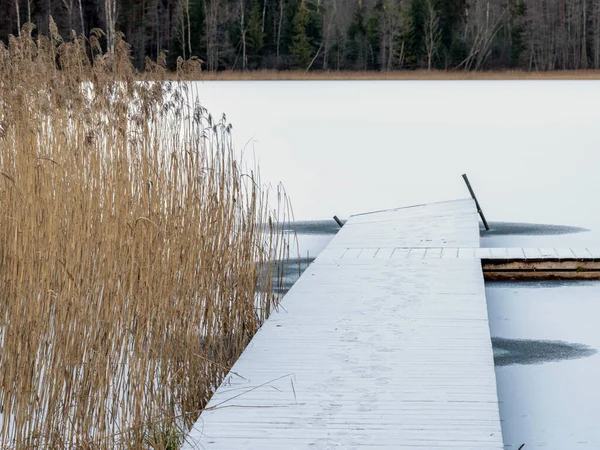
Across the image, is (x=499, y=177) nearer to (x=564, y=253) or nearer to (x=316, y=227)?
(x=316, y=227)

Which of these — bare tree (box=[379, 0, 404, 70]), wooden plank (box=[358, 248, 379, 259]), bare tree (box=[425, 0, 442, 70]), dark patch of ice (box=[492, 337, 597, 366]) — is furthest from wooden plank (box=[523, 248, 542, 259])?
bare tree (box=[379, 0, 404, 70])

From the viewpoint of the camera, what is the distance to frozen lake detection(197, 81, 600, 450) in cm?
279

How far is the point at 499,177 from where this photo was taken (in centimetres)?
805

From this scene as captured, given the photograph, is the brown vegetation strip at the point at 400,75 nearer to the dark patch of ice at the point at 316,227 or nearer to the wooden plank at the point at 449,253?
the dark patch of ice at the point at 316,227

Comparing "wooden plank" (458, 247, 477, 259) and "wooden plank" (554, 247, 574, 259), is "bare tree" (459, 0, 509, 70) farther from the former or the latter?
"wooden plank" (458, 247, 477, 259)

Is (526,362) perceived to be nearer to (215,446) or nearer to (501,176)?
(215,446)

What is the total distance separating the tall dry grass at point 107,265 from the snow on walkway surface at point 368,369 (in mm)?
138

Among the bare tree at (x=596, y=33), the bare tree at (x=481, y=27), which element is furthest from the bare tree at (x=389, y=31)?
the bare tree at (x=596, y=33)

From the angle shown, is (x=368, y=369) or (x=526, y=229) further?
(x=526, y=229)

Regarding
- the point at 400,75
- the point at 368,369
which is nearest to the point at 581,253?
the point at 368,369

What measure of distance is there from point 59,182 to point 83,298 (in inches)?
24.7

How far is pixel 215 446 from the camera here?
1992 mm

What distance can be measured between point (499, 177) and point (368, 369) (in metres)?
5.81

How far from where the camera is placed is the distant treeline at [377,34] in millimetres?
29406
